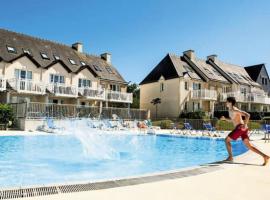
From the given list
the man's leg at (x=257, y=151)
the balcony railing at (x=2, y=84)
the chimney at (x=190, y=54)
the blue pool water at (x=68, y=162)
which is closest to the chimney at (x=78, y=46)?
the balcony railing at (x=2, y=84)

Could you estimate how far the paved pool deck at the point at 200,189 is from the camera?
4473mm

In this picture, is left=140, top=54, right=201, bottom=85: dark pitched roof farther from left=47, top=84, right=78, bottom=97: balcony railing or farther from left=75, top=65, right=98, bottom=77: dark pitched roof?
left=47, top=84, right=78, bottom=97: balcony railing

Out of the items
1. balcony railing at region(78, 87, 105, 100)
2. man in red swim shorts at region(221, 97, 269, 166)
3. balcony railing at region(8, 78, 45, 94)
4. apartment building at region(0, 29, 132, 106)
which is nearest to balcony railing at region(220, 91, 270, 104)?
apartment building at region(0, 29, 132, 106)

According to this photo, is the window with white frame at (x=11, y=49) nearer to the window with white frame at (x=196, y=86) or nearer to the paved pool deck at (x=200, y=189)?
the window with white frame at (x=196, y=86)

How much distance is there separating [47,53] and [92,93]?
664 cm

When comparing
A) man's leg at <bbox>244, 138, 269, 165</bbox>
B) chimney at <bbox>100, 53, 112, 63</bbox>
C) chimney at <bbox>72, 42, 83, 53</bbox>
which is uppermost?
chimney at <bbox>72, 42, 83, 53</bbox>

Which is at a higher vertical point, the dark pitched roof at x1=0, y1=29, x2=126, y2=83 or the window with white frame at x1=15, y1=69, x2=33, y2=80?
the dark pitched roof at x1=0, y1=29, x2=126, y2=83

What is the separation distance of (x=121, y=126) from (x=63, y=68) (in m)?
9.29

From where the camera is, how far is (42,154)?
1286 centimetres

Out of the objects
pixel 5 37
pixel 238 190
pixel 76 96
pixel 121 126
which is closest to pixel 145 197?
pixel 238 190

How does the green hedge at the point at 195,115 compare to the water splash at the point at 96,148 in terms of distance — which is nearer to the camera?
the water splash at the point at 96,148

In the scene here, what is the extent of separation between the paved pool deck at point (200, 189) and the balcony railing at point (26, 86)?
23611mm

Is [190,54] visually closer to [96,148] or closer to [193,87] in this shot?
[193,87]

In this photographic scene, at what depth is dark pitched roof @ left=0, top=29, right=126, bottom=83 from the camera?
29.5 meters
